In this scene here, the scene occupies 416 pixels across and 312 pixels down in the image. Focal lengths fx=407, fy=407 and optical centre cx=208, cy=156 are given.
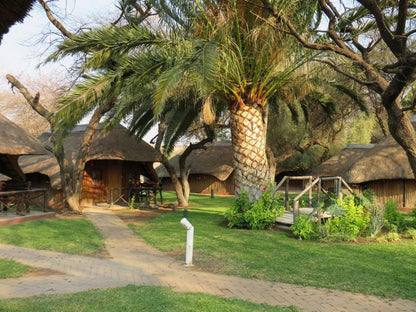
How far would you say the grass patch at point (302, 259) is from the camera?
6.52 metres

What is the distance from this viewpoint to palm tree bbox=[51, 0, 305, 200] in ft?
34.3

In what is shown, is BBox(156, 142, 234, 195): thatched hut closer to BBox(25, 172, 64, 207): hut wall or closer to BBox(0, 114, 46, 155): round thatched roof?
BBox(25, 172, 64, 207): hut wall

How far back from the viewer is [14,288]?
5.88 meters

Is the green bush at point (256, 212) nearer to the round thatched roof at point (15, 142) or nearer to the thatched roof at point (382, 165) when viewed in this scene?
the round thatched roof at point (15, 142)

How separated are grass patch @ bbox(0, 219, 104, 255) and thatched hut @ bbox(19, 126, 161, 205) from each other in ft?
21.1

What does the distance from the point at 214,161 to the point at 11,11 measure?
3183 centimetres

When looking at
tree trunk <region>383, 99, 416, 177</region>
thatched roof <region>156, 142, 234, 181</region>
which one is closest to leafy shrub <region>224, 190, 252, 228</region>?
tree trunk <region>383, 99, 416, 177</region>

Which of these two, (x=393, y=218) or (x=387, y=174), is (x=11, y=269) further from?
(x=387, y=174)

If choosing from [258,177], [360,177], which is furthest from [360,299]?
[360,177]

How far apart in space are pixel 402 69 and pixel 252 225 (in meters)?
5.94

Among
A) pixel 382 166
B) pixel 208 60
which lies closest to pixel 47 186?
pixel 208 60

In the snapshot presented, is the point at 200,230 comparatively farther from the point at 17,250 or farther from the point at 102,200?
the point at 102,200

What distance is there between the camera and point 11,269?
6938mm

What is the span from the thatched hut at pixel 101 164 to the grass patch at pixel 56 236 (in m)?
6.44
